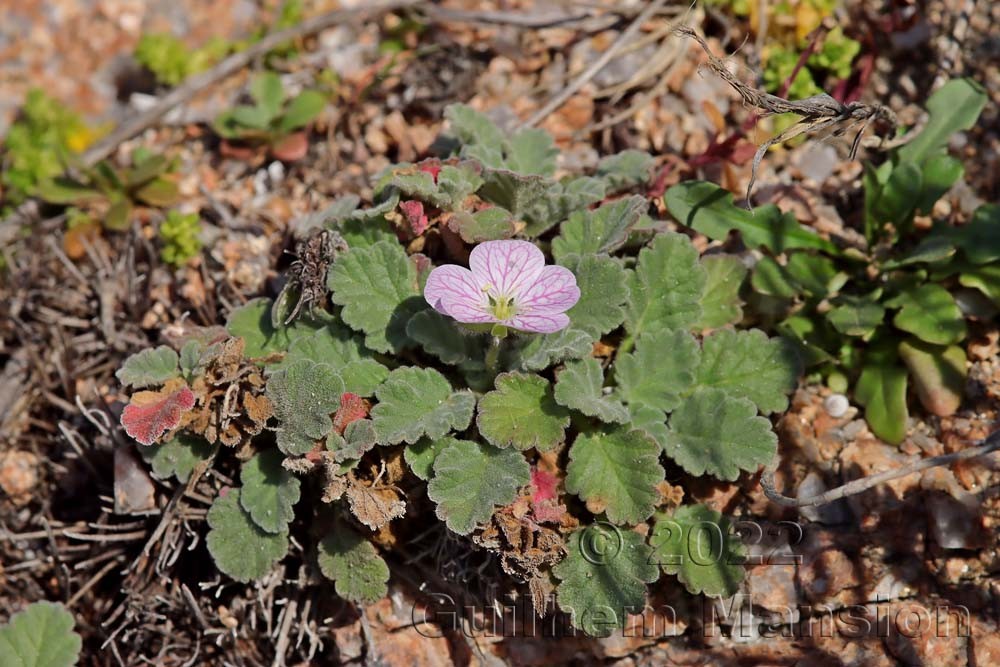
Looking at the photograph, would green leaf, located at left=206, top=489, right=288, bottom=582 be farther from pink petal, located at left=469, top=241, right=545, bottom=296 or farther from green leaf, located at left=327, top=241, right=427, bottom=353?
pink petal, located at left=469, top=241, right=545, bottom=296

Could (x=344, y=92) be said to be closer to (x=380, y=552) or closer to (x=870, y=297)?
(x=380, y=552)

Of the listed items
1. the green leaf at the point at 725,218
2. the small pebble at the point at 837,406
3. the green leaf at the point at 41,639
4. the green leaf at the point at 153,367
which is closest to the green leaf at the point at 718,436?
the small pebble at the point at 837,406

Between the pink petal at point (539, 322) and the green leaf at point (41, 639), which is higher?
the pink petal at point (539, 322)

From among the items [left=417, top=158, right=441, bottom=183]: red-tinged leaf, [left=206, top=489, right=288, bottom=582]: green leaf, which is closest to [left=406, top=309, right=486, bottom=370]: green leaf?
[left=417, top=158, right=441, bottom=183]: red-tinged leaf

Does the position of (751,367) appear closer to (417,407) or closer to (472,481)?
(472,481)

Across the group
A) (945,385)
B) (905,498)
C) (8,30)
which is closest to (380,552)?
(905,498)

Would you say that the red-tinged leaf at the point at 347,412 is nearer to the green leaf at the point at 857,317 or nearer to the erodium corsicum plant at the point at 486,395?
the erodium corsicum plant at the point at 486,395

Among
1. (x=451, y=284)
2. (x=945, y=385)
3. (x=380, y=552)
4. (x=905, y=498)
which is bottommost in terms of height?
(x=380, y=552)

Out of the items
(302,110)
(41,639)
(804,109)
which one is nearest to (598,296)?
(804,109)
